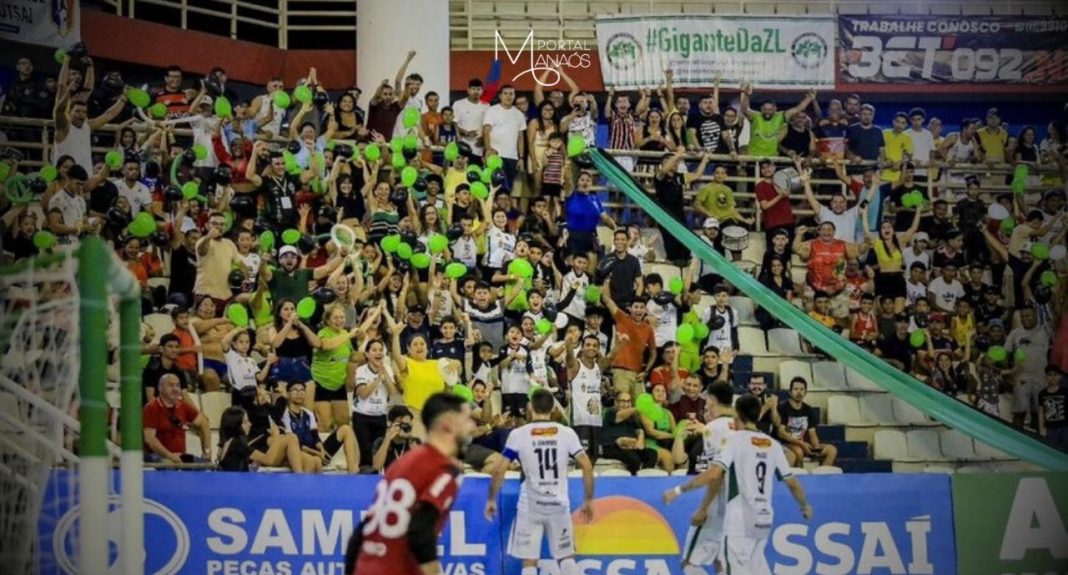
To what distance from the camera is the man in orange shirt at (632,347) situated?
50.3ft

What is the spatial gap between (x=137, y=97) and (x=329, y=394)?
13.7 feet

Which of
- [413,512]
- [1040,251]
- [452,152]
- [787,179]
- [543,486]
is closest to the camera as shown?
[413,512]

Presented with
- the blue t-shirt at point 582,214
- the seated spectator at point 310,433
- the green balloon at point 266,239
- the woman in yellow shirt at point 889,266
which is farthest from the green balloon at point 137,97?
the woman in yellow shirt at point 889,266

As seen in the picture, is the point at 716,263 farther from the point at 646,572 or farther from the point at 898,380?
the point at 646,572

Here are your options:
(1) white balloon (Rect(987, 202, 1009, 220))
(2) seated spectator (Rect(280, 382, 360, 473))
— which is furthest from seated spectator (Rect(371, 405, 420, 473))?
(1) white balloon (Rect(987, 202, 1009, 220))

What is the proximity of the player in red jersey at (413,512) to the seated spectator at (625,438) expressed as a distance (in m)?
6.39

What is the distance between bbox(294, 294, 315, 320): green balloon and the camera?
1490cm

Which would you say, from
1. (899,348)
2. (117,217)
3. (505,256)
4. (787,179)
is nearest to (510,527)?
(505,256)

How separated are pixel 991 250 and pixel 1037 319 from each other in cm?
Result: 106

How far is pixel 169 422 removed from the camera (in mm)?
13750

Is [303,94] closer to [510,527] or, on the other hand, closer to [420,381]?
[420,381]

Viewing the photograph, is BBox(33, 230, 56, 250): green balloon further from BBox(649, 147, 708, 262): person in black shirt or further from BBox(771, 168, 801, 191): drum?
BBox(771, 168, 801, 191): drum

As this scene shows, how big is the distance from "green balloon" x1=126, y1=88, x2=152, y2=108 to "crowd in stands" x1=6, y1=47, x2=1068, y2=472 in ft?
0.40

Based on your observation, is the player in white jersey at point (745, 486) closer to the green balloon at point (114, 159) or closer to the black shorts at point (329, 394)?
the black shorts at point (329, 394)
